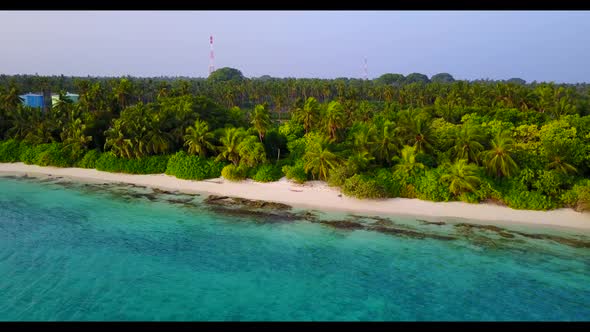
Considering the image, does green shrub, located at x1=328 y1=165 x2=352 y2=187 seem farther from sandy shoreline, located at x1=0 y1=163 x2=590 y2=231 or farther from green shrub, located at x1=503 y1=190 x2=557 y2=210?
green shrub, located at x1=503 y1=190 x2=557 y2=210

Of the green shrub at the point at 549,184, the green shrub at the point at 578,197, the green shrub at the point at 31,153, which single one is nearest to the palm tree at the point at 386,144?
the green shrub at the point at 549,184

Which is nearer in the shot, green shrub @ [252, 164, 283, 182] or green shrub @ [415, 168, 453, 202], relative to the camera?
green shrub @ [415, 168, 453, 202]

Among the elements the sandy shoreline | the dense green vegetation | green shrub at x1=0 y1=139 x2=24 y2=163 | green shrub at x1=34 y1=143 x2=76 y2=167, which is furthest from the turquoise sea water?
green shrub at x1=0 y1=139 x2=24 y2=163

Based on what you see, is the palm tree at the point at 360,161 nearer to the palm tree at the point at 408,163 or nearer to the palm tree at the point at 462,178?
the palm tree at the point at 408,163

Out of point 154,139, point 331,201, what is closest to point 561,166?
point 331,201

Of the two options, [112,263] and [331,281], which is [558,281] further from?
[112,263]

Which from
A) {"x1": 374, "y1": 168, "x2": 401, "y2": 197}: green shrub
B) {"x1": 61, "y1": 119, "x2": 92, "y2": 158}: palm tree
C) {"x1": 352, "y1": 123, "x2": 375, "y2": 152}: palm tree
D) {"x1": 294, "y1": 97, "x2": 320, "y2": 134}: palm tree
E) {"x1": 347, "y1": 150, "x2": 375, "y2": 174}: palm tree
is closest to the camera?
{"x1": 374, "y1": 168, "x2": 401, "y2": 197}: green shrub

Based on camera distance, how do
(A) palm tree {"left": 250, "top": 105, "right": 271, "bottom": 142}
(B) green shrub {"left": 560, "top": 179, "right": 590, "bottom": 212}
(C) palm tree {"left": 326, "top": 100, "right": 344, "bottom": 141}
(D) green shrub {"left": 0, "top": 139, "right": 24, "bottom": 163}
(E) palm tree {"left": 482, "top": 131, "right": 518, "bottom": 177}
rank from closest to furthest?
(B) green shrub {"left": 560, "top": 179, "right": 590, "bottom": 212}
(E) palm tree {"left": 482, "top": 131, "right": 518, "bottom": 177}
(A) palm tree {"left": 250, "top": 105, "right": 271, "bottom": 142}
(C) palm tree {"left": 326, "top": 100, "right": 344, "bottom": 141}
(D) green shrub {"left": 0, "top": 139, "right": 24, "bottom": 163}

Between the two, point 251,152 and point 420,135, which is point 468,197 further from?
point 251,152
